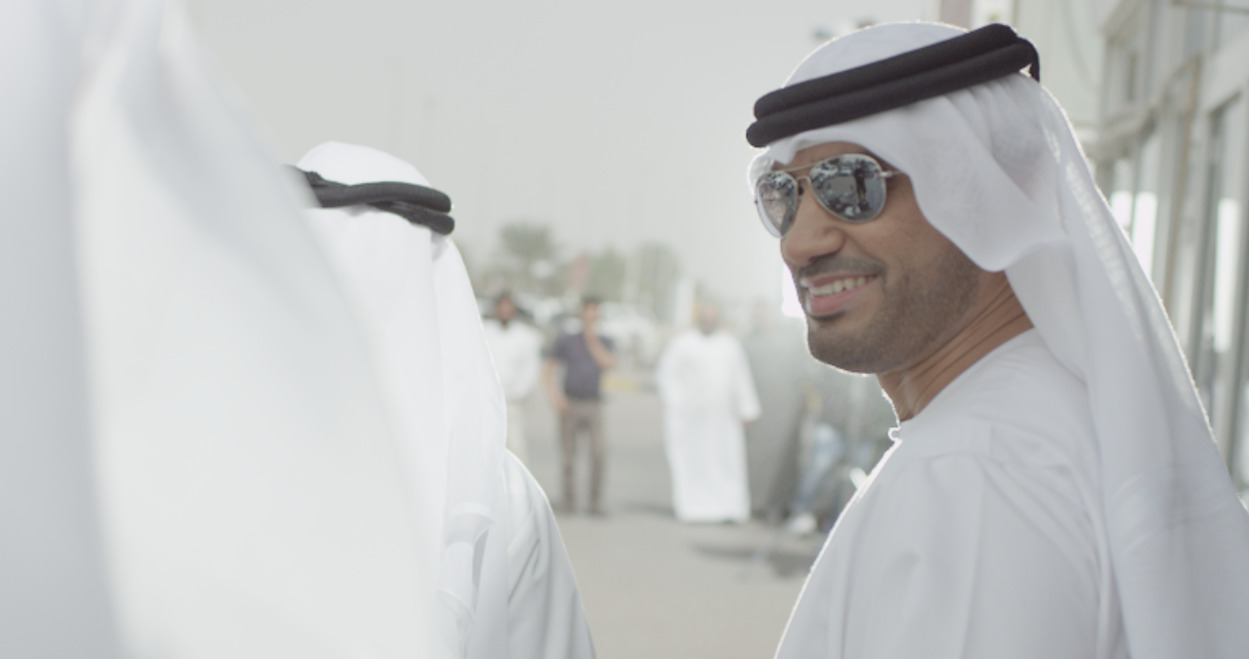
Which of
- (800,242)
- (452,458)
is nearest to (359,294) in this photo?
(452,458)

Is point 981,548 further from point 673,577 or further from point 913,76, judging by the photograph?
point 673,577

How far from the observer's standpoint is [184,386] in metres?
0.62

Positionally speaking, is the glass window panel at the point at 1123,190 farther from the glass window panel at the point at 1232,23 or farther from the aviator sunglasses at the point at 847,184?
the aviator sunglasses at the point at 847,184

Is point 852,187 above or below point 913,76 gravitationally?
below

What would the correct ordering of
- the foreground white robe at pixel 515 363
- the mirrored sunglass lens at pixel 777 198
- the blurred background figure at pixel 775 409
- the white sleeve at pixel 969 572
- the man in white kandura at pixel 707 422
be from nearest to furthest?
the white sleeve at pixel 969 572, the mirrored sunglass lens at pixel 777 198, the foreground white robe at pixel 515 363, the blurred background figure at pixel 775 409, the man in white kandura at pixel 707 422

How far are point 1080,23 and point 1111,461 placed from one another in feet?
22.6

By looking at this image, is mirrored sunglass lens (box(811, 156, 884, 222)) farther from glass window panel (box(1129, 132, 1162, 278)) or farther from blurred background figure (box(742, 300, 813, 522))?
blurred background figure (box(742, 300, 813, 522))

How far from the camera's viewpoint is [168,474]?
1.97 ft

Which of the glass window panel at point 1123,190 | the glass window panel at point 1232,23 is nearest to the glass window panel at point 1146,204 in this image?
the glass window panel at point 1123,190

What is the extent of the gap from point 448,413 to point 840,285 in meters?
0.76

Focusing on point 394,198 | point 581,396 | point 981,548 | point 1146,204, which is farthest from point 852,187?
point 581,396

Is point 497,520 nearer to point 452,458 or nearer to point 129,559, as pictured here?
point 452,458

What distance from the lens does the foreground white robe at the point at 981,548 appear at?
3.89 ft

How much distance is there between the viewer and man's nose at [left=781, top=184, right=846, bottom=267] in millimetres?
1639
